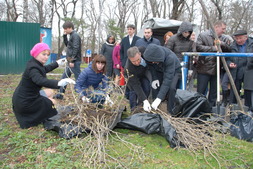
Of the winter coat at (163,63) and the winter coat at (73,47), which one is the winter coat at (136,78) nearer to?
the winter coat at (163,63)

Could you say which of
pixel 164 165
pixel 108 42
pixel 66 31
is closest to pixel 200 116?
pixel 164 165

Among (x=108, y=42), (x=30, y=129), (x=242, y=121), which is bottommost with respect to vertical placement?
(x=30, y=129)

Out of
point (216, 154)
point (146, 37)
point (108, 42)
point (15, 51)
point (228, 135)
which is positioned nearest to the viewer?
point (216, 154)

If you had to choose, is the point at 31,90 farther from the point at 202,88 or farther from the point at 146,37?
the point at 202,88

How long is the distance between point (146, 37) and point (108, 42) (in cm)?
176

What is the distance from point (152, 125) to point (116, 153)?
0.63m

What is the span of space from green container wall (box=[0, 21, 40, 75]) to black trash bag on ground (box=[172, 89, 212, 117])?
9.09 m

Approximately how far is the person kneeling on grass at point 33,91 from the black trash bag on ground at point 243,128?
2237 millimetres

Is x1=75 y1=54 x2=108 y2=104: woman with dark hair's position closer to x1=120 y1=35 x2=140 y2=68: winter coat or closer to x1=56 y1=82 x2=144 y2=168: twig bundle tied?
x1=56 y1=82 x2=144 y2=168: twig bundle tied

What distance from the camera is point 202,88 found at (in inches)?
155

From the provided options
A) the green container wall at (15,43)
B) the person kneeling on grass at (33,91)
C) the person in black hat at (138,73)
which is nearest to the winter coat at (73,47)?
the person kneeling on grass at (33,91)

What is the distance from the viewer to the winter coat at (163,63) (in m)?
3.02

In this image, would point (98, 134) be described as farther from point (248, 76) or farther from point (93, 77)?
point (248, 76)

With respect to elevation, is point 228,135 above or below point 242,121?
below
